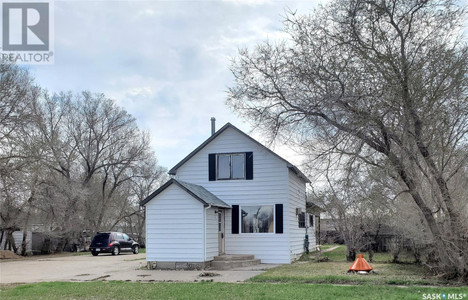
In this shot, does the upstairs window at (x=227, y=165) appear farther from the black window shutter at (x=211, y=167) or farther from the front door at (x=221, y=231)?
the front door at (x=221, y=231)

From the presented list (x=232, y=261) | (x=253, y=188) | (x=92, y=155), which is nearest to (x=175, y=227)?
(x=232, y=261)

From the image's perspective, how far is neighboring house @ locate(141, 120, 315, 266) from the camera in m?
16.7

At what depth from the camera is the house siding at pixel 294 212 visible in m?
19.0

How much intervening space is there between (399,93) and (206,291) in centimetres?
685

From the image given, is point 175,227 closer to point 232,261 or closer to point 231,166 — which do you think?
point 232,261

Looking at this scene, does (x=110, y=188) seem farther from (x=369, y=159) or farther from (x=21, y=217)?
(x=369, y=159)

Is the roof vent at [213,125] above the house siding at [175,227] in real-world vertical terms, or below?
above

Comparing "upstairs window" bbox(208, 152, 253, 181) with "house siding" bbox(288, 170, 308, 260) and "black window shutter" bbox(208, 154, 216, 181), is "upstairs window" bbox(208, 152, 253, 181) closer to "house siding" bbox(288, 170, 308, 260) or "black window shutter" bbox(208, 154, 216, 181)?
"black window shutter" bbox(208, 154, 216, 181)

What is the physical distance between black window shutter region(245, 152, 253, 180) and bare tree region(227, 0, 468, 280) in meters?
6.56

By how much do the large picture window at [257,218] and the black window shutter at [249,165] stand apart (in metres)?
1.35

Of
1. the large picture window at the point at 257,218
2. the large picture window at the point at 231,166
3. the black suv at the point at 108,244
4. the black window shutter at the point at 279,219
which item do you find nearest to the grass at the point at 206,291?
the black window shutter at the point at 279,219

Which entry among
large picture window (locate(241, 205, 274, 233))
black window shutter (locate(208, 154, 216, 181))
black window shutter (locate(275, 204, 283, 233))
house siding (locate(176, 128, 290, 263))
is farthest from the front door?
black window shutter (locate(275, 204, 283, 233))

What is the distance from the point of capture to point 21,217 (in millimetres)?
26703

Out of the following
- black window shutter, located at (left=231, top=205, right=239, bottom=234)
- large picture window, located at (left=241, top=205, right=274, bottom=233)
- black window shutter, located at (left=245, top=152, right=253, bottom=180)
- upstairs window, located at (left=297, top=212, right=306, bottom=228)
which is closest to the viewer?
large picture window, located at (left=241, top=205, right=274, bottom=233)
